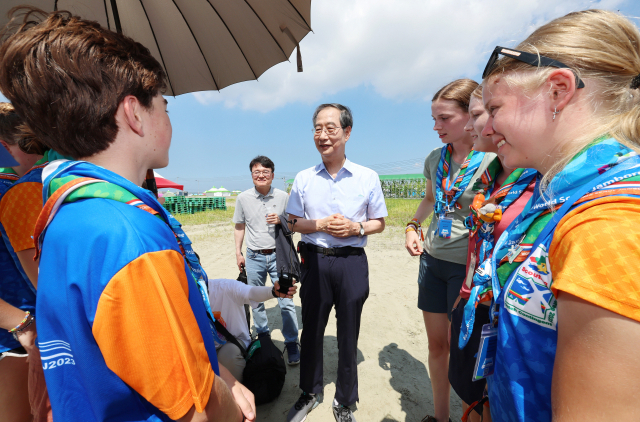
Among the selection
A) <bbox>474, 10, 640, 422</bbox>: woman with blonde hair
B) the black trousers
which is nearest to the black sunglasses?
<bbox>474, 10, 640, 422</bbox>: woman with blonde hair

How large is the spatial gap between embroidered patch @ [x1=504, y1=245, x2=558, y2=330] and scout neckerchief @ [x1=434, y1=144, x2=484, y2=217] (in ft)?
4.65

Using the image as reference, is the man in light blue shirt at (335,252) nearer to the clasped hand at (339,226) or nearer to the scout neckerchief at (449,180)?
the clasped hand at (339,226)

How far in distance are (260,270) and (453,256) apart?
9.48ft

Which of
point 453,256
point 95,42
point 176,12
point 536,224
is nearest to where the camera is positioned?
point 95,42

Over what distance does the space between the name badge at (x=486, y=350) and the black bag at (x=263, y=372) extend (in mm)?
2191

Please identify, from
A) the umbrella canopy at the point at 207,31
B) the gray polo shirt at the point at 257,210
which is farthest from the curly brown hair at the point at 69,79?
the gray polo shirt at the point at 257,210

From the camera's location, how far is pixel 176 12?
200 cm

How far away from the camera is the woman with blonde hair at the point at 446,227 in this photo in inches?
88.3

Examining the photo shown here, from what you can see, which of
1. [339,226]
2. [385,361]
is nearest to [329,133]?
[339,226]

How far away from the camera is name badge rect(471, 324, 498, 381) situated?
109 cm

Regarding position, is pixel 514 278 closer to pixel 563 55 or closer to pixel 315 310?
pixel 563 55

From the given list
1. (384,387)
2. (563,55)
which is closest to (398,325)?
(384,387)

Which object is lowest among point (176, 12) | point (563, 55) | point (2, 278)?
point (2, 278)

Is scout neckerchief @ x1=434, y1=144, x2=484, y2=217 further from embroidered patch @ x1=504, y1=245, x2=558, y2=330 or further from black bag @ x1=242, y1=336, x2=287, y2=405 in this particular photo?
black bag @ x1=242, y1=336, x2=287, y2=405
